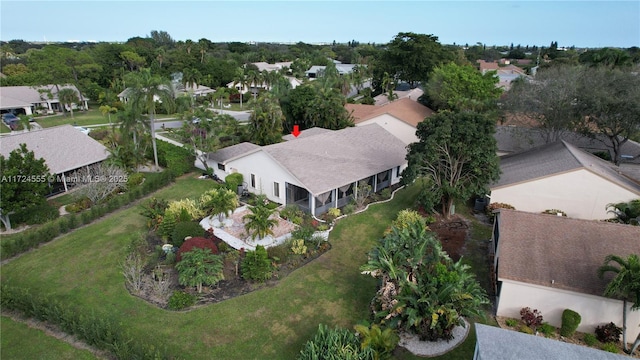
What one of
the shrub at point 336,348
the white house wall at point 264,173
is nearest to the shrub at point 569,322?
the shrub at point 336,348

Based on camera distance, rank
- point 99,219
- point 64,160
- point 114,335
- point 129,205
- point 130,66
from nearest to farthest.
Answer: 1. point 114,335
2. point 99,219
3. point 129,205
4. point 64,160
5. point 130,66

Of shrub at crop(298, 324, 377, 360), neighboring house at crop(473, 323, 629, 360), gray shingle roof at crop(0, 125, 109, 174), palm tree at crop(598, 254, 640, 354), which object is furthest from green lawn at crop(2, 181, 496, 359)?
gray shingle roof at crop(0, 125, 109, 174)

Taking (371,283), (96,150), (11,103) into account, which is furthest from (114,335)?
(11,103)

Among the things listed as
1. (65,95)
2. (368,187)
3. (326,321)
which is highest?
(65,95)

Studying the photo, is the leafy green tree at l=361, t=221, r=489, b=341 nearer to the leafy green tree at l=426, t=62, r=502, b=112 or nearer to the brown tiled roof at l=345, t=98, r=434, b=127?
the brown tiled roof at l=345, t=98, r=434, b=127

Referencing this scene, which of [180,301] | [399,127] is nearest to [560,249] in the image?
[180,301]

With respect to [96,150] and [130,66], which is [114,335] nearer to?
[96,150]

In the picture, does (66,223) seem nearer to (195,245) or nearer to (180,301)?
(195,245)

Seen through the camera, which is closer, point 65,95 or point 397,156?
point 397,156

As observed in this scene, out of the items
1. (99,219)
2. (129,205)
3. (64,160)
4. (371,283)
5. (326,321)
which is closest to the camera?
(326,321)
